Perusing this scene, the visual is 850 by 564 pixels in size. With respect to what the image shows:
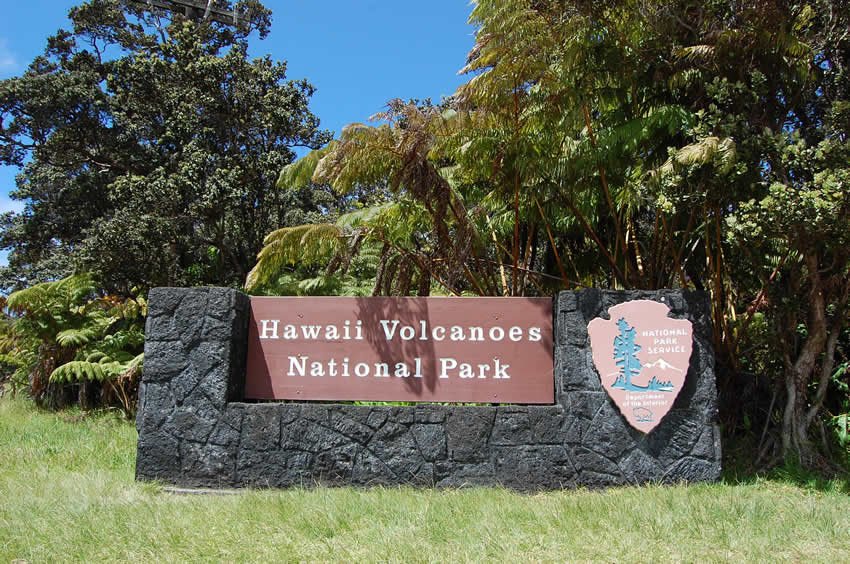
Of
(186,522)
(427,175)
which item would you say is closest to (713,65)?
(427,175)

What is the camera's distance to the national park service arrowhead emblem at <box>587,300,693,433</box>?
5672 mm

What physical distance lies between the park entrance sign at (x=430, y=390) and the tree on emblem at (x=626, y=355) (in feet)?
0.04

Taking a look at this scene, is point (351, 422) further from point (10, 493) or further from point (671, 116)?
point (671, 116)

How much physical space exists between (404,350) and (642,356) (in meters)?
2.07

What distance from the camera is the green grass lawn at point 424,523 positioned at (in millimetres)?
4176

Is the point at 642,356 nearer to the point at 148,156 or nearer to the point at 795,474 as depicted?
the point at 795,474

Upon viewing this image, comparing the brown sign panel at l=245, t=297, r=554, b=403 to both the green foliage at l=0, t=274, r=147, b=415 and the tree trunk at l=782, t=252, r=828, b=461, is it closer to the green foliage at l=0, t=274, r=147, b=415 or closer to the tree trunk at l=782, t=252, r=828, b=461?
the tree trunk at l=782, t=252, r=828, b=461

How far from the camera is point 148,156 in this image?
16891 millimetres

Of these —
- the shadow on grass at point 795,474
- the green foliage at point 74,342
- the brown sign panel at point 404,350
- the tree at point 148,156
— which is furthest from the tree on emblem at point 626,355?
the tree at point 148,156

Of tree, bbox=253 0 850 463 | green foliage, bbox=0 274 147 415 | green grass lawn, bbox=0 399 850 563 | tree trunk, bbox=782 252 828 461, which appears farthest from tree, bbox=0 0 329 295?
tree trunk, bbox=782 252 828 461

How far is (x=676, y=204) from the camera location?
633 cm

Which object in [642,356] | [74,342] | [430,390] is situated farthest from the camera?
[74,342]

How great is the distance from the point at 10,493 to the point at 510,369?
4.38m

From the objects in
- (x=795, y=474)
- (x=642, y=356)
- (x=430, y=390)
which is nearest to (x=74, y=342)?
(x=430, y=390)
